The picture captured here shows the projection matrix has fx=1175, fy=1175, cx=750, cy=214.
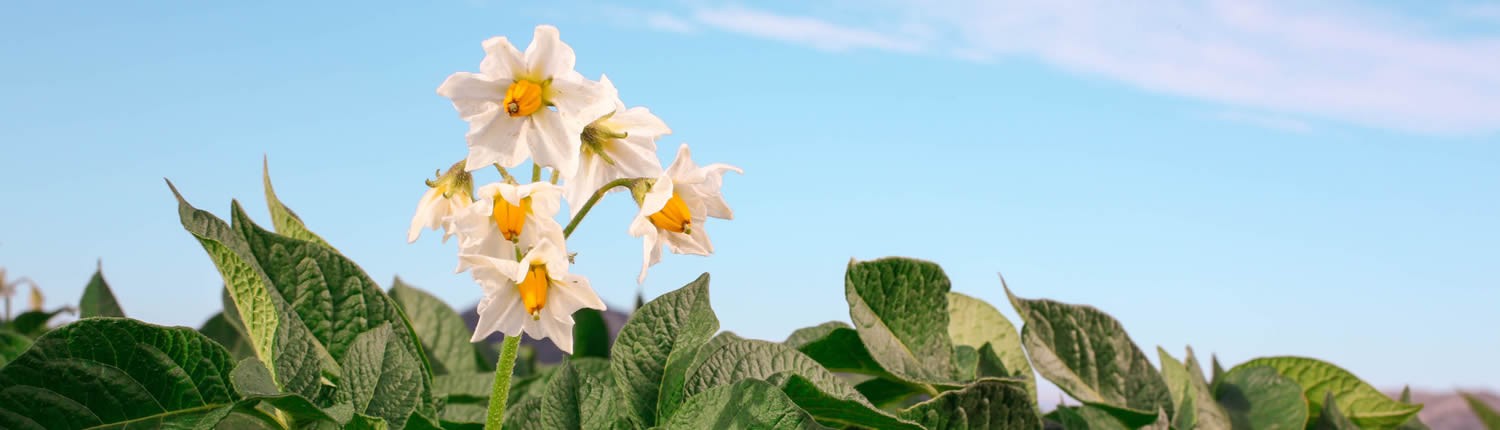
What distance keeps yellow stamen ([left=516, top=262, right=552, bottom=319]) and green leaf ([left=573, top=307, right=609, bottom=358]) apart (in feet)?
3.90

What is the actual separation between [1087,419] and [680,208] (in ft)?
2.36

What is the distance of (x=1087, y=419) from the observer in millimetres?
A: 1730

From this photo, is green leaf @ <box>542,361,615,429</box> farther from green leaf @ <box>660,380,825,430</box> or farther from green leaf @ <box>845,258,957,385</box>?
green leaf @ <box>845,258,957,385</box>

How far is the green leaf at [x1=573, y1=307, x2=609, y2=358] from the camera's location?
255cm

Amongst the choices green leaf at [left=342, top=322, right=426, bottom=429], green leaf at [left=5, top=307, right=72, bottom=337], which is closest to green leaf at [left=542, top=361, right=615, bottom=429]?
green leaf at [left=342, top=322, right=426, bottom=429]

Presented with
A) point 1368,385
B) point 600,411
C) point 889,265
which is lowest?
point 1368,385

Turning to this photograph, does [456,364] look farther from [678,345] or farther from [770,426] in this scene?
[770,426]

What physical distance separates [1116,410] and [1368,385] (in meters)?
0.64

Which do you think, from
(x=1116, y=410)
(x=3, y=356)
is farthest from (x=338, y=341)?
(x=3, y=356)

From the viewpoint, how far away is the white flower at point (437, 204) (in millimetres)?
1453

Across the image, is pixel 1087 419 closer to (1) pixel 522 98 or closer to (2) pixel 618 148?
(2) pixel 618 148

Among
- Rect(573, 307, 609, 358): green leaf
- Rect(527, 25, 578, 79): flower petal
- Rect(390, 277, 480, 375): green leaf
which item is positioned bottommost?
Rect(573, 307, 609, 358): green leaf

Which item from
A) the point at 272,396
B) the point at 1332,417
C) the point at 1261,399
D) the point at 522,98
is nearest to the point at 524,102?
the point at 522,98

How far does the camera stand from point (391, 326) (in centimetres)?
140
